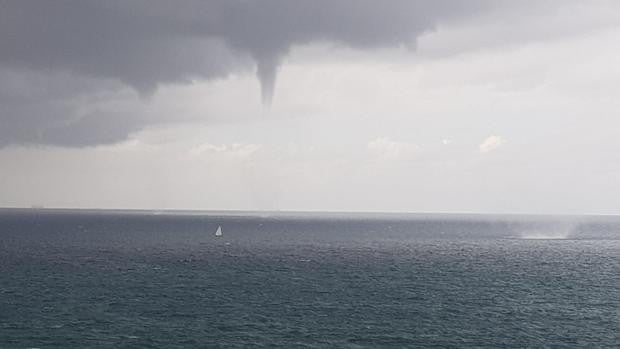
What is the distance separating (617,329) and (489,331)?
17989 mm

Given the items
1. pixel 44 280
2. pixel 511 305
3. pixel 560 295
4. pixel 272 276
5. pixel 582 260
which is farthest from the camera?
pixel 582 260

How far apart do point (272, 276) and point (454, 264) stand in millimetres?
54439

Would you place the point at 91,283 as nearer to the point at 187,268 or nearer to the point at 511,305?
the point at 187,268

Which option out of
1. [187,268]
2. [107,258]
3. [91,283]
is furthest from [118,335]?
[107,258]

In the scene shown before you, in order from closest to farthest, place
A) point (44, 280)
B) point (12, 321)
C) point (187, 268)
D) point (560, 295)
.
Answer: point (12, 321) → point (560, 295) → point (44, 280) → point (187, 268)

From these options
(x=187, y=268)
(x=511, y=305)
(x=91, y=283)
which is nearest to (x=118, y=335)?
(x=91, y=283)

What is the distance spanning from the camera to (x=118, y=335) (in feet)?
238

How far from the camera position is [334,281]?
123500 mm

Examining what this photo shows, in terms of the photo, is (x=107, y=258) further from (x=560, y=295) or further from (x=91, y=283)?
(x=560, y=295)

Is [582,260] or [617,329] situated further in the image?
[582,260]

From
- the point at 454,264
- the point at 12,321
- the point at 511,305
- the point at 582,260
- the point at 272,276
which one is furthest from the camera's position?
the point at 582,260

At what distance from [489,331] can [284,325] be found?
26.4 m

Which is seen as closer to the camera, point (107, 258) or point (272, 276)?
point (272, 276)

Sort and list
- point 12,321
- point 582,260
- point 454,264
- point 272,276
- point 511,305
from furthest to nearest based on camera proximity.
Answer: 1. point 582,260
2. point 454,264
3. point 272,276
4. point 511,305
5. point 12,321
